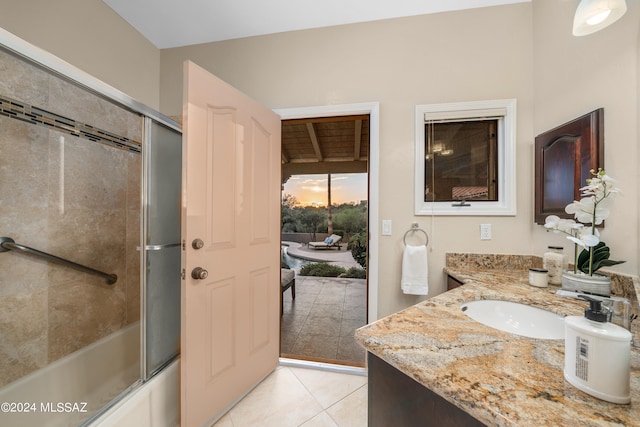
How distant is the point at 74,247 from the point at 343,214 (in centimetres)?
296

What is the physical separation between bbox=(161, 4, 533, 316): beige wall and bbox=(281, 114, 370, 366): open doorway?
1158 millimetres

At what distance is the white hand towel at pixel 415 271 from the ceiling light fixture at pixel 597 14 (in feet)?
4.13

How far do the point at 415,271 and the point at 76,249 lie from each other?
2.26 metres

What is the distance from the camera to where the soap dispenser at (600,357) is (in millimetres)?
439

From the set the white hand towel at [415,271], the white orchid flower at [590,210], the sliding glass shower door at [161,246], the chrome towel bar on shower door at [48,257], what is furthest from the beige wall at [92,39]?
the white orchid flower at [590,210]

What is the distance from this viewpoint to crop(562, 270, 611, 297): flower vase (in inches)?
38.4

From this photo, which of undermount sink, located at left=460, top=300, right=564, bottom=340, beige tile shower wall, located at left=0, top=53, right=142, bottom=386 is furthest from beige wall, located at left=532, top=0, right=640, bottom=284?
beige tile shower wall, located at left=0, top=53, right=142, bottom=386

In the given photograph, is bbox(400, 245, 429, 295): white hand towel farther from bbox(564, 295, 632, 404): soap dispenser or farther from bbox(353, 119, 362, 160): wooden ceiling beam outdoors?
bbox(353, 119, 362, 160): wooden ceiling beam outdoors

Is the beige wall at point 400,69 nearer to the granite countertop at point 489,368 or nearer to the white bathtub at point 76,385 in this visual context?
the granite countertop at point 489,368

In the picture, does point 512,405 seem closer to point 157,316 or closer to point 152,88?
point 157,316

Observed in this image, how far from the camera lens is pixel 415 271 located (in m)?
1.67

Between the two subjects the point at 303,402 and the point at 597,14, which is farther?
the point at 303,402

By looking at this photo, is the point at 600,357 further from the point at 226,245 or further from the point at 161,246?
the point at 161,246

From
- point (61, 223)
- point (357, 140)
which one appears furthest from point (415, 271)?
point (61, 223)
